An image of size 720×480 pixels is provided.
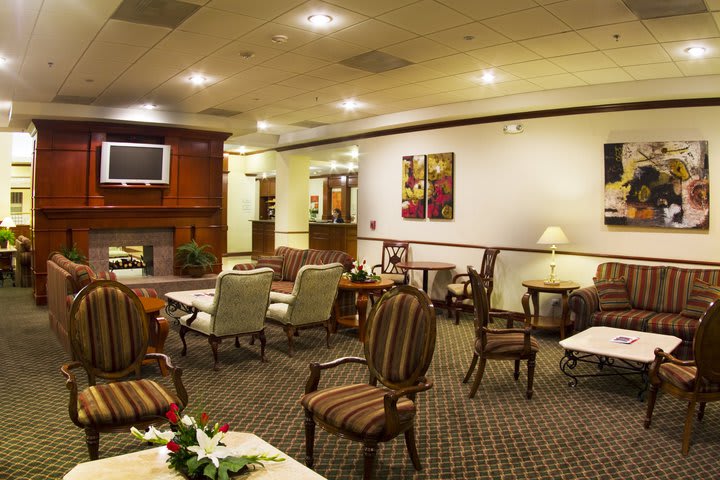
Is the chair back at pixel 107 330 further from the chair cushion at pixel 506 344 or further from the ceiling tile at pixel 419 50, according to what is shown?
the ceiling tile at pixel 419 50

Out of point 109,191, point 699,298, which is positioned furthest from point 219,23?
point 109,191

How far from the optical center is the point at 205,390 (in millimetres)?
4539

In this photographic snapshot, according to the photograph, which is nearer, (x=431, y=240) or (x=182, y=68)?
(x=182, y=68)

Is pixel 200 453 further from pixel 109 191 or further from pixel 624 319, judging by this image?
pixel 109 191

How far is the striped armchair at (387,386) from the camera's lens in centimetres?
280

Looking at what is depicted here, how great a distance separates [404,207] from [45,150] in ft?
18.3

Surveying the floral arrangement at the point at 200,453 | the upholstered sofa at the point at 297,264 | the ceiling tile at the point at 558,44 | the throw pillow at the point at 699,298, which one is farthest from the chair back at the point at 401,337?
the throw pillow at the point at 699,298

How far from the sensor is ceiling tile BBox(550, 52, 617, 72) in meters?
5.25

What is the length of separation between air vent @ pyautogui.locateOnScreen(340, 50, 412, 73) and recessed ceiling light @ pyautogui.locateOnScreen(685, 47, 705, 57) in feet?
8.32

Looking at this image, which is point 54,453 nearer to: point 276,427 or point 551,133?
point 276,427

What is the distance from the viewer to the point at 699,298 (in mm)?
5547

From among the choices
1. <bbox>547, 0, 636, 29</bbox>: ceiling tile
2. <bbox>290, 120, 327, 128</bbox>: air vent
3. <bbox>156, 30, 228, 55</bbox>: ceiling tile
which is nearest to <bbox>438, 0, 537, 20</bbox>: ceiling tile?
<bbox>547, 0, 636, 29</bbox>: ceiling tile

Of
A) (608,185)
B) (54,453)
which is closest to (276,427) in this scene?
(54,453)

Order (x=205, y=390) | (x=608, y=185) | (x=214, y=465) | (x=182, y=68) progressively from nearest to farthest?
(x=214, y=465) < (x=205, y=390) < (x=182, y=68) < (x=608, y=185)
